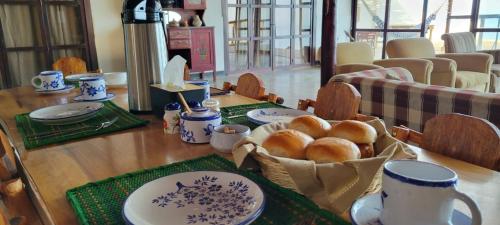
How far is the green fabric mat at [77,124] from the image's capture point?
1062 millimetres

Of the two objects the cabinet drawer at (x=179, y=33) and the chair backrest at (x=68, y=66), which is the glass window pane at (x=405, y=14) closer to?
the cabinet drawer at (x=179, y=33)

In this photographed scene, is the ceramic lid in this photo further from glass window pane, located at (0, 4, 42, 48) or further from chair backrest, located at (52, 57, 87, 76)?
glass window pane, located at (0, 4, 42, 48)

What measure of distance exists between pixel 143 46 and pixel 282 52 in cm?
654

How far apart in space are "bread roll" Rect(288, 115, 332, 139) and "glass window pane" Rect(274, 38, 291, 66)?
669cm

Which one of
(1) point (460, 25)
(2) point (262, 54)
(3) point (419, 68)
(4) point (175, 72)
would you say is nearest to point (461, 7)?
(1) point (460, 25)

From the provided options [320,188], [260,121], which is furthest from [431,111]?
[320,188]

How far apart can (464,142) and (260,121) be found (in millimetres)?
557

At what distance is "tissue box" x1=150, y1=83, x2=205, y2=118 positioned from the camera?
1202mm

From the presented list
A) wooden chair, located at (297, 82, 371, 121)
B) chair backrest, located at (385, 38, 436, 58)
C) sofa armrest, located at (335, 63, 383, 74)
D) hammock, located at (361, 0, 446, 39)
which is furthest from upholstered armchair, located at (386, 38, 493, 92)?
wooden chair, located at (297, 82, 371, 121)

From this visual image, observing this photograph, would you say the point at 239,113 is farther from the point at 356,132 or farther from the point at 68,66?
the point at 68,66

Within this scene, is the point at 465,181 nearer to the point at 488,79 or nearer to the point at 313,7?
the point at 488,79

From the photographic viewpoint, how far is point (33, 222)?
2.70 feet

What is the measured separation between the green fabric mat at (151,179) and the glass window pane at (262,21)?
21.3ft

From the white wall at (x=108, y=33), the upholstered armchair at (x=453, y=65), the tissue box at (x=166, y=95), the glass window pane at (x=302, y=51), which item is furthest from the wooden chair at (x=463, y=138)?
the glass window pane at (x=302, y=51)
